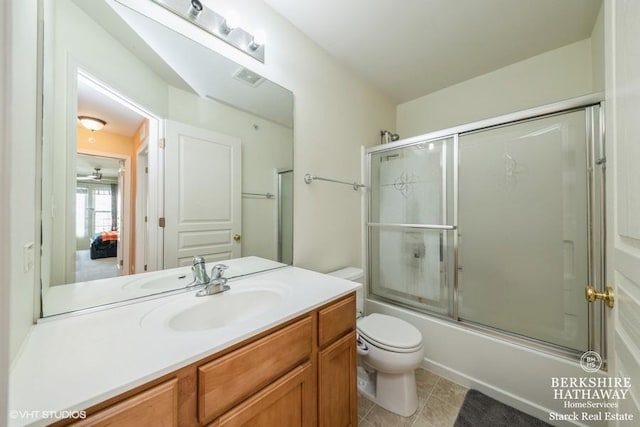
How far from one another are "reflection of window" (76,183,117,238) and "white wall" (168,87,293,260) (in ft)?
1.68

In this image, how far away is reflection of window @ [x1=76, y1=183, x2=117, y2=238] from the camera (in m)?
0.88

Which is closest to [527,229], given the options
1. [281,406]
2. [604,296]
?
[604,296]

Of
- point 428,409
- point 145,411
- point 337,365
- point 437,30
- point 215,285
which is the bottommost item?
point 428,409

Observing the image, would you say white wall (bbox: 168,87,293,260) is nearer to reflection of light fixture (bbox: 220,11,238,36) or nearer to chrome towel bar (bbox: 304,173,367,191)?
chrome towel bar (bbox: 304,173,367,191)

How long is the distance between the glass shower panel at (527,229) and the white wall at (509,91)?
63 centimetres

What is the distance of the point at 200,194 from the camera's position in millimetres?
1195

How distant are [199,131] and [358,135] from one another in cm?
143

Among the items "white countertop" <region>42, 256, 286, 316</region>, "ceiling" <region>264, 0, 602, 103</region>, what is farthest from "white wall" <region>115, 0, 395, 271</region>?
"white countertop" <region>42, 256, 286, 316</region>

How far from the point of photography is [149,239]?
1053 millimetres

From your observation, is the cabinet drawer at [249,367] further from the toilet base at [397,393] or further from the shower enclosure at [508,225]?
the shower enclosure at [508,225]

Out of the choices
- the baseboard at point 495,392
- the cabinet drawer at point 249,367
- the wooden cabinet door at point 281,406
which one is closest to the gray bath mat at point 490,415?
the baseboard at point 495,392

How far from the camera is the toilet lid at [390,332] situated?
1.36 meters

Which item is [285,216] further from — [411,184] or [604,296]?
[604,296]

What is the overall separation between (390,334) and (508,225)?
1105mm
